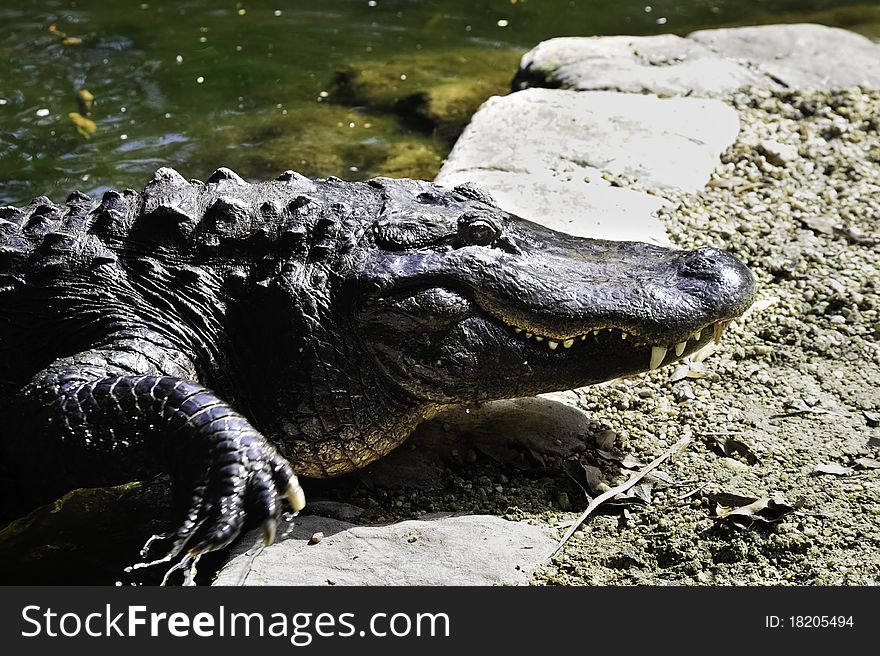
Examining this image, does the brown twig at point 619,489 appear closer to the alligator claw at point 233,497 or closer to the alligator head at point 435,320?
the alligator head at point 435,320

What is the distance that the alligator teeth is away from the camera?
3.79 meters

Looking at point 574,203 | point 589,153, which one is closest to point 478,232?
point 574,203

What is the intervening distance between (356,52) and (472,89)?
1.49 meters

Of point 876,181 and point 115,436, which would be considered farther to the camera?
point 876,181

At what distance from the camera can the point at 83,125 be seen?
792cm

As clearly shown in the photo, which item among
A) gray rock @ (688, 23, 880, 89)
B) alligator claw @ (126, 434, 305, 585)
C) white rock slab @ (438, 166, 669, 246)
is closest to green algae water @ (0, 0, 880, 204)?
white rock slab @ (438, 166, 669, 246)

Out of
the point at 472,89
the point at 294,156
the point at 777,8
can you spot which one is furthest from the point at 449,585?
the point at 777,8

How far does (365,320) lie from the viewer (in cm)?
371

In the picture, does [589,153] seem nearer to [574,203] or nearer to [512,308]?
[574,203]

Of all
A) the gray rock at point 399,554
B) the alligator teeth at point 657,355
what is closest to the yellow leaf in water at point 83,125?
the gray rock at point 399,554

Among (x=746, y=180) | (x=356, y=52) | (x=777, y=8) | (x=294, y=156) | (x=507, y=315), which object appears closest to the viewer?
(x=507, y=315)

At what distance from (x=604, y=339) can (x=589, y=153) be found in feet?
10.6

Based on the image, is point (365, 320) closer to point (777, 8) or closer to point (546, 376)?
point (546, 376)

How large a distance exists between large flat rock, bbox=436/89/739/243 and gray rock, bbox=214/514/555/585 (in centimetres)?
237
